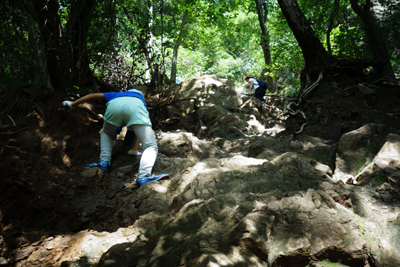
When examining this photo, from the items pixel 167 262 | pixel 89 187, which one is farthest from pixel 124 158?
pixel 167 262

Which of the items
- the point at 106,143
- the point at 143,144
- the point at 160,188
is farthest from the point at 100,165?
the point at 160,188

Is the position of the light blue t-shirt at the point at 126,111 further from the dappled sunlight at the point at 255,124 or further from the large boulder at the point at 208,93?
the dappled sunlight at the point at 255,124

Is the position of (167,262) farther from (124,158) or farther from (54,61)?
(54,61)

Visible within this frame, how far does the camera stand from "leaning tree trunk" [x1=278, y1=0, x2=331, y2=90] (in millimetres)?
6578

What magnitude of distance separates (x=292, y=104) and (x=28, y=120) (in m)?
5.57

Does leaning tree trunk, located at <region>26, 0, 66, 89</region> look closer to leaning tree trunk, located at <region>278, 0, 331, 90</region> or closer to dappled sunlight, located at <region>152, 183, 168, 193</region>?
dappled sunlight, located at <region>152, 183, 168, 193</region>

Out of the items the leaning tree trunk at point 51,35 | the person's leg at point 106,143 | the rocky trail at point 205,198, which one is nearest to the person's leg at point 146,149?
the rocky trail at point 205,198

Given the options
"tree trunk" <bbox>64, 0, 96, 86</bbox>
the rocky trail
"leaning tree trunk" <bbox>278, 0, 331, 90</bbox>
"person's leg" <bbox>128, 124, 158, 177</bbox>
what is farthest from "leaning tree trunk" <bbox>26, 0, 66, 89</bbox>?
"leaning tree trunk" <bbox>278, 0, 331, 90</bbox>

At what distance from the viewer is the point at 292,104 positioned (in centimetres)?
655

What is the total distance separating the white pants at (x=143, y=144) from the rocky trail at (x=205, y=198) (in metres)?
0.28

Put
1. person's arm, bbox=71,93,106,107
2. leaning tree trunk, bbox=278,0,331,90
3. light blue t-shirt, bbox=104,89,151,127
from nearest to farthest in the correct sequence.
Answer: light blue t-shirt, bbox=104,89,151,127 < person's arm, bbox=71,93,106,107 < leaning tree trunk, bbox=278,0,331,90

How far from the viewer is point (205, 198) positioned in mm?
2826

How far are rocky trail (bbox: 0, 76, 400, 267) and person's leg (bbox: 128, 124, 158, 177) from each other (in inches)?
11.1

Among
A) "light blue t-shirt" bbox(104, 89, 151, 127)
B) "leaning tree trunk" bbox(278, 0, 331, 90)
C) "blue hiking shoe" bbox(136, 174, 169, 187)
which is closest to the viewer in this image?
"blue hiking shoe" bbox(136, 174, 169, 187)
